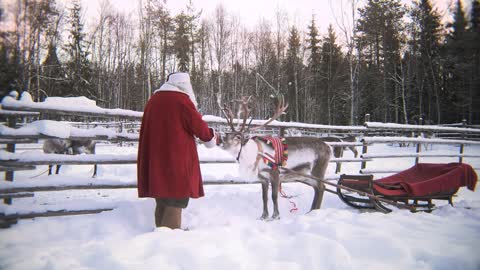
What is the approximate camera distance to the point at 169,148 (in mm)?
2527

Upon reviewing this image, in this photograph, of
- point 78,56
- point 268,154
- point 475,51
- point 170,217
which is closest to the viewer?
point 170,217

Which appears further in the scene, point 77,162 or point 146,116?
point 77,162

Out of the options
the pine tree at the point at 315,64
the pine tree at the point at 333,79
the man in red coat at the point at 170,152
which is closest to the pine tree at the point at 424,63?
the pine tree at the point at 333,79

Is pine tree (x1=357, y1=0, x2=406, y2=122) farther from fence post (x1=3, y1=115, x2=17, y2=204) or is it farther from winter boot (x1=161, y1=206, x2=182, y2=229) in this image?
fence post (x1=3, y1=115, x2=17, y2=204)

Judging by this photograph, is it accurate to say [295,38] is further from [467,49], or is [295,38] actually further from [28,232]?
[28,232]

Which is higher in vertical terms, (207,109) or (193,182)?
(207,109)

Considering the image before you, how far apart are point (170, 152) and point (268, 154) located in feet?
5.81

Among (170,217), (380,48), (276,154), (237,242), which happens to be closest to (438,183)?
(276,154)

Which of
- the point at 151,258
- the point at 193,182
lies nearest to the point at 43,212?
the point at 193,182

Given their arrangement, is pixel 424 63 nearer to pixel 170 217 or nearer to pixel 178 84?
pixel 178 84

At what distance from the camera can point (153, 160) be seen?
253cm

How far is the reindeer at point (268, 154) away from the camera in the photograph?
3.79 meters

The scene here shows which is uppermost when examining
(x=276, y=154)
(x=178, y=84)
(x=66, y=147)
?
(x=178, y=84)

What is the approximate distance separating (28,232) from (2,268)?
5.07 feet
